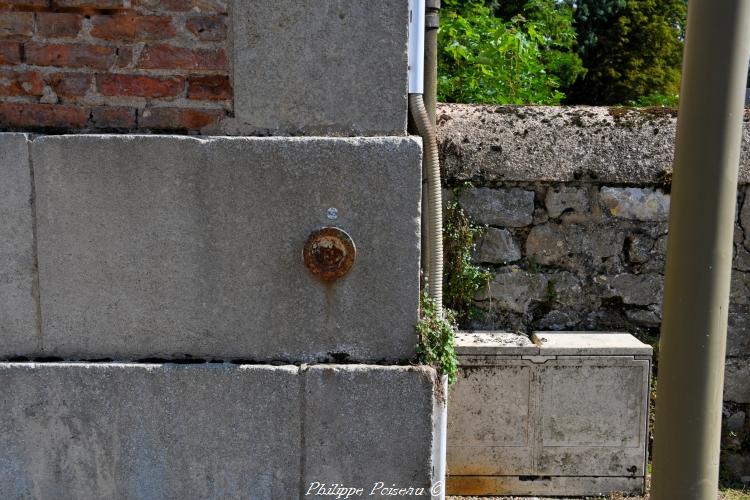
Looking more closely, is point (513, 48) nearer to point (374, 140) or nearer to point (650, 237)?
point (650, 237)

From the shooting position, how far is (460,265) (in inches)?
141

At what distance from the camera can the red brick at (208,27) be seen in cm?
243

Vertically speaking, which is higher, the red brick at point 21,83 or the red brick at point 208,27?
the red brick at point 208,27

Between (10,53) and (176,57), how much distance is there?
57 centimetres

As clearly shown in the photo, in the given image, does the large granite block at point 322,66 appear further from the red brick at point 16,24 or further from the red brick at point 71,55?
the red brick at point 16,24

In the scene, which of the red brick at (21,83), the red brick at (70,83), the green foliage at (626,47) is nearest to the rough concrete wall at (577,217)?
the red brick at (70,83)

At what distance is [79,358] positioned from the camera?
2.50 metres

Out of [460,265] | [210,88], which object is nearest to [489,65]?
[460,265]

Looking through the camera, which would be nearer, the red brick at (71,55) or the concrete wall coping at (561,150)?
the red brick at (71,55)

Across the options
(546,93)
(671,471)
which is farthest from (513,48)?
(671,471)

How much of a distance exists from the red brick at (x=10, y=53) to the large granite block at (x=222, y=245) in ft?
1.01

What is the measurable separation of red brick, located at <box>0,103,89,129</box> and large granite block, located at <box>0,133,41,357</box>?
0.09 meters

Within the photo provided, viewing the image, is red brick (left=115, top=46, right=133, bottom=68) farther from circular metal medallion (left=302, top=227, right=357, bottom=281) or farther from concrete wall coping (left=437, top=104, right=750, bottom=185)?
concrete wall coping (left=437, top=104, right=750, bottom=185)

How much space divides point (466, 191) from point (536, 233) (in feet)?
1.40
